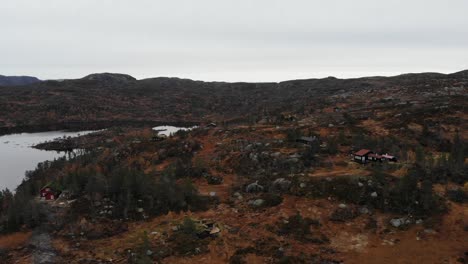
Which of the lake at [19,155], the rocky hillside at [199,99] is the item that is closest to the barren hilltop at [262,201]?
the lake at [19,155]

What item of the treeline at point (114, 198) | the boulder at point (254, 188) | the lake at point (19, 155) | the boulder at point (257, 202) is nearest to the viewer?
the treeline at point (114, 198)

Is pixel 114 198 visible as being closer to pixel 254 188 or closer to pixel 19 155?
pixel 254 188

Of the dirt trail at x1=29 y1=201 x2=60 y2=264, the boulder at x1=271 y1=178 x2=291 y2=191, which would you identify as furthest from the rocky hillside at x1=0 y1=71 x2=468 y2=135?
the dirt trail at x1=29 y1=201 x2=60 y2=264

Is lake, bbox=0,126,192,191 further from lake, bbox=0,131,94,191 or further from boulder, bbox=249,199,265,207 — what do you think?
boulder, bbox=249,199,265,207

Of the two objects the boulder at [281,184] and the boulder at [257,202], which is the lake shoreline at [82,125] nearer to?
the boulder at [281,184]

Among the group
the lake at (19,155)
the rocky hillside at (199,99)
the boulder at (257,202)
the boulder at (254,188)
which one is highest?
the rocky hillside at (199,99)

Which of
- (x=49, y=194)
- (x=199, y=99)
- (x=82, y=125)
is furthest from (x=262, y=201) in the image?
(x=199, y=99)

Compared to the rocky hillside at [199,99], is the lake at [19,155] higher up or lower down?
lower down

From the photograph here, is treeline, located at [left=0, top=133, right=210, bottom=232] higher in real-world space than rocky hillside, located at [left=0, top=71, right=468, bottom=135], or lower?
lower

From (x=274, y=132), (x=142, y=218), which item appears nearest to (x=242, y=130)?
(x=274, y=132)
